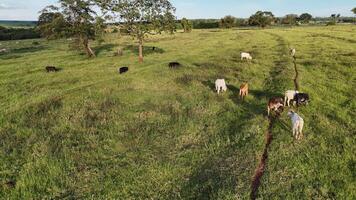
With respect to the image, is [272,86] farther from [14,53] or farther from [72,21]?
[14,53]

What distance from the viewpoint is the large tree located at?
135 ft

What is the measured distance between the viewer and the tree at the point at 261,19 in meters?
129

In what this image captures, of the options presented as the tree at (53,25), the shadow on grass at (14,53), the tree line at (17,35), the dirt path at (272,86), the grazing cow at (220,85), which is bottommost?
the shadow on grass at (14,53)

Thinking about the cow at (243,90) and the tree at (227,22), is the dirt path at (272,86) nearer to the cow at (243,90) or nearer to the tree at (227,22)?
the cow at (243,90)

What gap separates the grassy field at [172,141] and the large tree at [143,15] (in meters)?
13.9

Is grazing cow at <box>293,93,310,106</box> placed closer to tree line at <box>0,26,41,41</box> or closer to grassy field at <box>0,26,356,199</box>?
grassy field at <box>0,26,356,199</box>

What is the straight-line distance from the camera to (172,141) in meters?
16.5

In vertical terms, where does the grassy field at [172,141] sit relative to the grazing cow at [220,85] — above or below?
below

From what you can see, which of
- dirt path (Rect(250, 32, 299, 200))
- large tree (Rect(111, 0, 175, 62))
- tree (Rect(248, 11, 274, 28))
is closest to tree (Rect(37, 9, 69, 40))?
large tree (Rect(111, 0, 175, 62))

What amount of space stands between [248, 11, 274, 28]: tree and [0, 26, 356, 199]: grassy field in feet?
341

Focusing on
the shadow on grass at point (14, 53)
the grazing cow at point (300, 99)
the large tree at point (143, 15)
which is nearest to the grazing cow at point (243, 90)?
the grazing cow at point (300, 99)

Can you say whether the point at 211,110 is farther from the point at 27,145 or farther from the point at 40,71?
the point at 40,71

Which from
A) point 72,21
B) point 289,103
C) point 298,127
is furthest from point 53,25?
point 298,127

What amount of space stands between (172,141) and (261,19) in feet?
403
